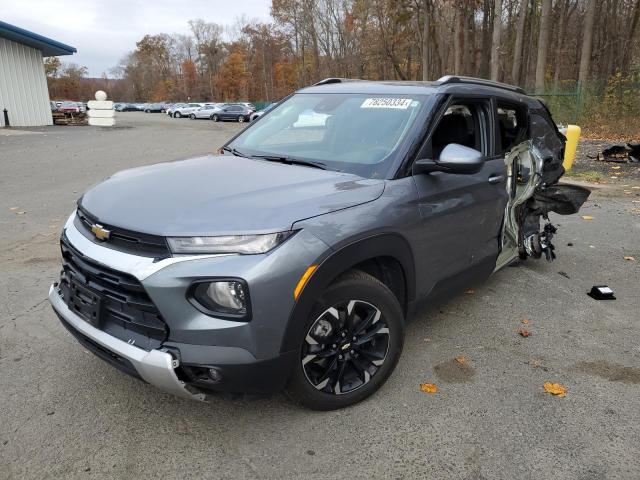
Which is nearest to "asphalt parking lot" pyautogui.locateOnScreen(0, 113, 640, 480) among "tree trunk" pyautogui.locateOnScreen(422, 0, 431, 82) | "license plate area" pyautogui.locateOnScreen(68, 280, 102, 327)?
"license plate area" pyautogui.locateOnScreen(68, 280, 102, 327)

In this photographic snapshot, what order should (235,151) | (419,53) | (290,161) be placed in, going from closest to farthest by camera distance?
(290,161) → (235,151) → (419,53)

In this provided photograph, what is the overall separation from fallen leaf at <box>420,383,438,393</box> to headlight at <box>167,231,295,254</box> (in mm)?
1487

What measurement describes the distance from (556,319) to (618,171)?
940 centimetres

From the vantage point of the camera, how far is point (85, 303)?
2.60 metres

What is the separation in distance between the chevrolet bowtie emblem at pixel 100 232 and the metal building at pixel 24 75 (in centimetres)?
2675

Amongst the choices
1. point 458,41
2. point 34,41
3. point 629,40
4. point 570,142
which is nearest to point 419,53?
point 458,41

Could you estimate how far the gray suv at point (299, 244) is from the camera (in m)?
2.26

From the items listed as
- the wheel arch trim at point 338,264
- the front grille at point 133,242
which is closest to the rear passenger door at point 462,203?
the wheel arch trim at point 338,264

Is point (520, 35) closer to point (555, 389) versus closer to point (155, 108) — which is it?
point (555, 389)

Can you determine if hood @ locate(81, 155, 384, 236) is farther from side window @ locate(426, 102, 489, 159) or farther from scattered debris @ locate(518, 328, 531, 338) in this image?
scattered debris @ locate(518, 328, 531, 338)

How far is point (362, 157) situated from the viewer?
3.19 meters

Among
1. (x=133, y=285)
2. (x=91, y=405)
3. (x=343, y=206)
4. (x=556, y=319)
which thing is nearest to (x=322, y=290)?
(x=343, y=206)

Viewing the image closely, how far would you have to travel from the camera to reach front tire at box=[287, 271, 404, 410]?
2.59 metres

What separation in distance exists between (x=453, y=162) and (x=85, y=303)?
2.16m
